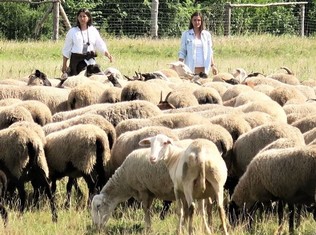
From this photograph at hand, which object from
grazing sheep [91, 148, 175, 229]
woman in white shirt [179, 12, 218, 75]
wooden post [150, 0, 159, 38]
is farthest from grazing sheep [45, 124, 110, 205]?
wooden post [150, 0, 159, 38]

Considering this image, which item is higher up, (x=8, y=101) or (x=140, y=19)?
(x=8, y=101)

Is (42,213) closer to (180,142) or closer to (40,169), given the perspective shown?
(40,169)

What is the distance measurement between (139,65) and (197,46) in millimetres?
5122

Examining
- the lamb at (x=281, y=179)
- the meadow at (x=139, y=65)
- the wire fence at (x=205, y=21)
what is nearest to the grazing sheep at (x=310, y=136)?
the meadow at (x=139, y=65)

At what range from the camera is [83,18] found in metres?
15.6

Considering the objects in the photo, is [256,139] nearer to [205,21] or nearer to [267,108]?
[267,108]

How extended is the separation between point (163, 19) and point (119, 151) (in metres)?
25.2

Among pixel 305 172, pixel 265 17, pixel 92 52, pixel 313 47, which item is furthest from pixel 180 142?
pixel 265 17

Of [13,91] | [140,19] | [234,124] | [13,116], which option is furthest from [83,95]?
[140,19]

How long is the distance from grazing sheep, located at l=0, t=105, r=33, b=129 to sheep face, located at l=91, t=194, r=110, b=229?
7.02ft

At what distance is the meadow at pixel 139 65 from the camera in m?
8.41

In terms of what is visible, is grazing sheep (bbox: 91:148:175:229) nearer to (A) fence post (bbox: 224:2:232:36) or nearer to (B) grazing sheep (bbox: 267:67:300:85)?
(B) grazing sheep (bbox: 267:67:300:85)

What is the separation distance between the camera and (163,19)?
1361 inches

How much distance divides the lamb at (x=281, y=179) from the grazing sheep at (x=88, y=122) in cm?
195
